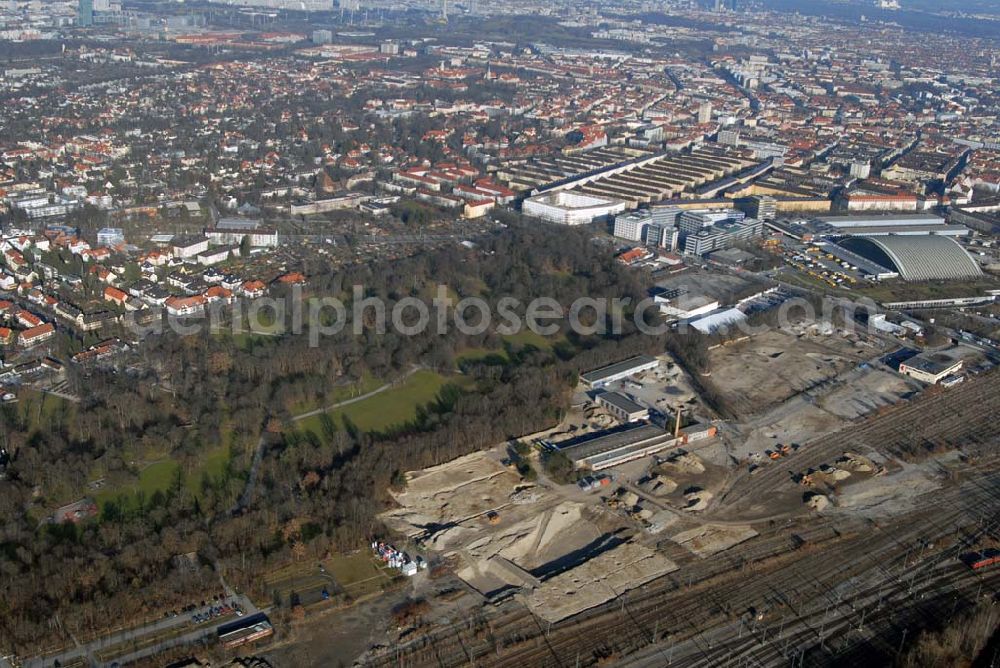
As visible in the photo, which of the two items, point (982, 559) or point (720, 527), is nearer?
point (982, 559)

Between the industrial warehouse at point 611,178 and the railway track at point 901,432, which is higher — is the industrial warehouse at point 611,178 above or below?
above

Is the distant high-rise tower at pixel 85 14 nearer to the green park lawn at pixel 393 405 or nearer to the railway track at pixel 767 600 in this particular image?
the green park lawn at pixel 393 405

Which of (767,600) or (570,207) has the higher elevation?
(570,207)

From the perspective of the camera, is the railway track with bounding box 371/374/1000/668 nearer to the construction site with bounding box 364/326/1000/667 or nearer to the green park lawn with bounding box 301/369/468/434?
the construction site with bounding box 364/326/1000/667

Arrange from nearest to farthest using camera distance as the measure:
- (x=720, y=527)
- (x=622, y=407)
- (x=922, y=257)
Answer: (x=720, y=527), (x=622, y=407), (x=922, y=257)

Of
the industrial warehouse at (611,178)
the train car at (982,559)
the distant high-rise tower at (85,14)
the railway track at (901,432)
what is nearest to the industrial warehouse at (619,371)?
the railway track at (901,432)

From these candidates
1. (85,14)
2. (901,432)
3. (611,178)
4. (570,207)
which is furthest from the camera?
(85,14)

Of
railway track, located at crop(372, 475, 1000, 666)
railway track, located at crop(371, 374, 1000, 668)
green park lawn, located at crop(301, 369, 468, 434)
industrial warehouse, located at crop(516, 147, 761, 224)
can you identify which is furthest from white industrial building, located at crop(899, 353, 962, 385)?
industrial warehouse, located at crop(516, 147, 761, 224)

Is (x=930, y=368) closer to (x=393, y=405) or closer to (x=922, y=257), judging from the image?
(x=922, y=257)

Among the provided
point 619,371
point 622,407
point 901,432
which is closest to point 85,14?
point 619,371
